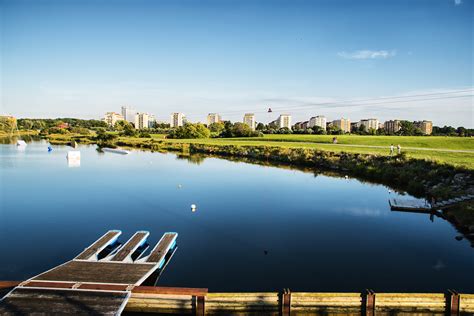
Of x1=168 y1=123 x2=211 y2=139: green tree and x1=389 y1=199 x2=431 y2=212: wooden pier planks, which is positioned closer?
x1=389 y1=199 x2=431 y2=212: wooden pier planks

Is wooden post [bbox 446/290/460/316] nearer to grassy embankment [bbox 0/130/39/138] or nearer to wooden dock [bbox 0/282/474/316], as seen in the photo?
wooden dock [bbox 0/282/474/316]

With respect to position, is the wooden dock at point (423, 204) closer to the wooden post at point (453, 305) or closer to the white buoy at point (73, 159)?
the wooden post at point (453, 305)

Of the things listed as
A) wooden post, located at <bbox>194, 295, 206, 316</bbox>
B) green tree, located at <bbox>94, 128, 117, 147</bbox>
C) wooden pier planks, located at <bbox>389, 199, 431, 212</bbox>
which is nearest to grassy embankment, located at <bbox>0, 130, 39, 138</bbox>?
green tree, located at <bbox>94, 128, 117, 147</bbox>

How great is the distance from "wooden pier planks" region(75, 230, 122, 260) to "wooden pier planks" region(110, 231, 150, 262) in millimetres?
858

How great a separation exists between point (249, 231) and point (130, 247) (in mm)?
6934

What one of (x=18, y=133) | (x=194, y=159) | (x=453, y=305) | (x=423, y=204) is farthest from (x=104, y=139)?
(x=453, y=305)

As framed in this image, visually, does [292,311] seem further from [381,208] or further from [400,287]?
[381,208]

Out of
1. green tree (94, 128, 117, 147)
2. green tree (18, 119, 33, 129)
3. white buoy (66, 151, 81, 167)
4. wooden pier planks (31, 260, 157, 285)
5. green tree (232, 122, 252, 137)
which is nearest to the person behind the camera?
wooden pier planks (31, 260, 157, 285)

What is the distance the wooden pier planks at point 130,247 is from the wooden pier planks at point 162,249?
0.89 metres

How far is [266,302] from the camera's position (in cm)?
1033

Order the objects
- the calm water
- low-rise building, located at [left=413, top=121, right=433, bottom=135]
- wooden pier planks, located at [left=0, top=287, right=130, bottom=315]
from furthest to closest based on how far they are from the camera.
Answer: low-rise building, located at [left=413, top=121, right=433, bottom=135]
the calm water
wooden pier planks, located at [left=0, top=287, right=130, bottom=315]

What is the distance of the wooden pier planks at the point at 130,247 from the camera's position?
46.4 feet

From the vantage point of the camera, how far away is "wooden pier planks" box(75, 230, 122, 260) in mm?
13995

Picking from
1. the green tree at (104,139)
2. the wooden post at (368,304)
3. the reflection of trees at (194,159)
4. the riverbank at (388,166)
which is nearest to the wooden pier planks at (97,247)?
the wooden post at (368,304)
